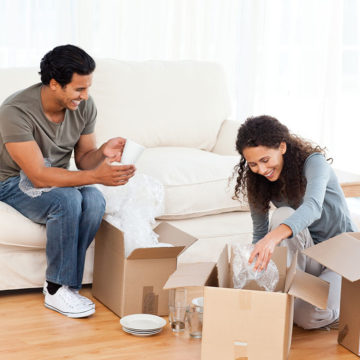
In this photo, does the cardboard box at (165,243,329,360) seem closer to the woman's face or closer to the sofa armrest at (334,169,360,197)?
the woman's face

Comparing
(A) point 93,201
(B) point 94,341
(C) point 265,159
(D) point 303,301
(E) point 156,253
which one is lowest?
(B) point 94,341

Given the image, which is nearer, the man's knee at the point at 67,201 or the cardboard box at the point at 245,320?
the cardboard box at the point at 245,320

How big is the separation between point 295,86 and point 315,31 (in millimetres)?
387

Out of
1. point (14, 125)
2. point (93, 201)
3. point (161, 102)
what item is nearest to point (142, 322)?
point (93, 201)

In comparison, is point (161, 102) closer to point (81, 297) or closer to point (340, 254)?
point (81, 297)

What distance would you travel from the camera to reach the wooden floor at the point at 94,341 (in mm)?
2051

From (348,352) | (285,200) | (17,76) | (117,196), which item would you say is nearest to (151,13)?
(17,76)

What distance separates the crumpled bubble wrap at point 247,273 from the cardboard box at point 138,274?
247 mm

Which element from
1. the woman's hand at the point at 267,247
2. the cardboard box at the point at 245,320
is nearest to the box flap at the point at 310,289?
the cardboard box at the point at 245,320

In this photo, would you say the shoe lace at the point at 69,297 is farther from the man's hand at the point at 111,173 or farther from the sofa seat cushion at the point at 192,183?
the sofa seat cushion at the point at 192,183

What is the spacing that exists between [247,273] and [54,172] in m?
0.77

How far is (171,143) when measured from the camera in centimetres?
332

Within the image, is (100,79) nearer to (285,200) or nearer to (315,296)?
(285,200)

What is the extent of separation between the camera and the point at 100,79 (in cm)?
316
